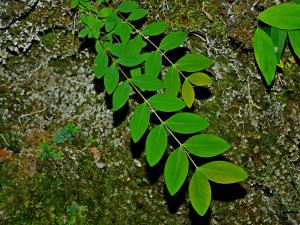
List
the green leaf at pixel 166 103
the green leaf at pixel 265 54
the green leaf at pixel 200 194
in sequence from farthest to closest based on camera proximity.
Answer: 1. the green leaf at pixel 265 54
2. the green leaf at pixel 166 103
3. the green leaf at pixel 200 194

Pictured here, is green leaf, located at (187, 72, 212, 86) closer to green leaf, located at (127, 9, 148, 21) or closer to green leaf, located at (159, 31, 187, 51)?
green leaf, located at (159, 31, 187, 51)

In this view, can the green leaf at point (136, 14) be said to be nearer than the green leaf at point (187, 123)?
No

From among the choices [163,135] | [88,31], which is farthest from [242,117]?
[88,31]

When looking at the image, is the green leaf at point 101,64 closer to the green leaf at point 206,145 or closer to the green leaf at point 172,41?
the green leaf at point 172,41

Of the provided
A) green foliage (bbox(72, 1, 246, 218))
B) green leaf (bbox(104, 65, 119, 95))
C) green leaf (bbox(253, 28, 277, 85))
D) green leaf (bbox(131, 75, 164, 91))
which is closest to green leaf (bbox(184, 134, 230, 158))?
green foliage (bbox(72, 1, 246, 218))

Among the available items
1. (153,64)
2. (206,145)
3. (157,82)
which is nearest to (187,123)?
(206,145)

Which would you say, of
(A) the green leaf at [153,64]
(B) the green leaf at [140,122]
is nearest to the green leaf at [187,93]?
(A) the green leaf at [153,64]
